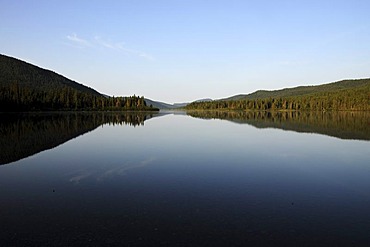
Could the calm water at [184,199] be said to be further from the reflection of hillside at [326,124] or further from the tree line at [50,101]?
the tree line at [50,101]

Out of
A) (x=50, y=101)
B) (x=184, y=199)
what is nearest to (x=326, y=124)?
(x=184, y=199)

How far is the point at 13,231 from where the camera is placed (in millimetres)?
10359

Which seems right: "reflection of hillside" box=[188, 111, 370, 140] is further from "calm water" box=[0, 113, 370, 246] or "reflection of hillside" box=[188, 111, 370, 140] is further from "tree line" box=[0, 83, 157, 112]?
"tree line" box=[0, 83, 157, 112]

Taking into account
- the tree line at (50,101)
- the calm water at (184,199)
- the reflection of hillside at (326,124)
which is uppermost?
the tree line at (50,101)

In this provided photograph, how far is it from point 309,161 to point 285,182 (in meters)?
8.07

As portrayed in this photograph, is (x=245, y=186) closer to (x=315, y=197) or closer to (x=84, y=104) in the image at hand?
(x=315, y=197)

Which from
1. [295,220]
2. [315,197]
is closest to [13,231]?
[295,220]

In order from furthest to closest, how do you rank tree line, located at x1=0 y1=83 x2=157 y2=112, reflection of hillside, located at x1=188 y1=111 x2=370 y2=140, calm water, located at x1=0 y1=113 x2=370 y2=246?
tree line, located at x1=0 y1=83 x2=157 y2=112
reflection of hillside, located at x1=188 y1=111 x2=370 y2=140
calm water, located at x1=0 y1=113 x2=370 y2=246

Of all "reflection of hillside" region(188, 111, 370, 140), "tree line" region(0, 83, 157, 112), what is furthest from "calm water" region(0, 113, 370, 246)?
"tree line" region(0, 83, 157, 112)

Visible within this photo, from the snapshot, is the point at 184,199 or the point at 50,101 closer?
the point at 184,199

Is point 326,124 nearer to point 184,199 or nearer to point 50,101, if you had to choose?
point 184,199

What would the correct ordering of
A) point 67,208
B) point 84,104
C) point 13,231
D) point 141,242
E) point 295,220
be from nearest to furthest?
1. point 141,242
2. point 13,231
3. point 295,220
4. point 67,208
5. point 84,104

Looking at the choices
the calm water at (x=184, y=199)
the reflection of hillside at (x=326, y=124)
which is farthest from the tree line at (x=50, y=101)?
the calm water at (x=184, y=199)

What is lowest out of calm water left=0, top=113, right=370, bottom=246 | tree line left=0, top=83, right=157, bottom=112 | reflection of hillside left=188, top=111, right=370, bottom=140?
calm water left=0, top=113, right=370, bottom=246
